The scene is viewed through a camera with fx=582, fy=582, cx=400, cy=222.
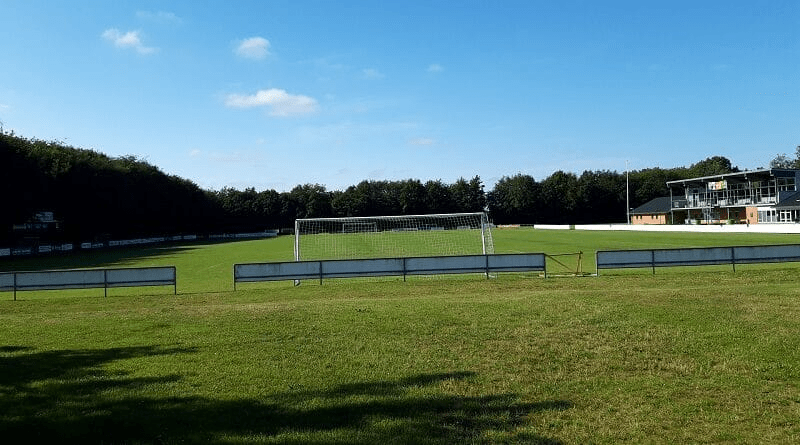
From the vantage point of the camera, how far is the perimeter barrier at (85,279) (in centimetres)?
2020

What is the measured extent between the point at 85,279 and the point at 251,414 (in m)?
17.1

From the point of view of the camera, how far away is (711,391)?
6824 mm

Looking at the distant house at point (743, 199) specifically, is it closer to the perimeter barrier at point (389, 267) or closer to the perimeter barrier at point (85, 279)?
the perimeter barrier at point (389, 267)

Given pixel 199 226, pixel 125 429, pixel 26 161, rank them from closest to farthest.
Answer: pixel 125 429 < pixel 26 161 < pixel 199 226

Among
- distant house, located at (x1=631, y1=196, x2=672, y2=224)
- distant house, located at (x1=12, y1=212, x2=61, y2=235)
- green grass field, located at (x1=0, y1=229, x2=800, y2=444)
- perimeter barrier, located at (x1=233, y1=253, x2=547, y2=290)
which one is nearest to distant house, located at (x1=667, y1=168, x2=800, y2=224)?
distant house, located at (x1=631, y1=196, x2=672, y2=224)

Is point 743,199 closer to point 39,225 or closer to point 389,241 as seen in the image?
point 389,241

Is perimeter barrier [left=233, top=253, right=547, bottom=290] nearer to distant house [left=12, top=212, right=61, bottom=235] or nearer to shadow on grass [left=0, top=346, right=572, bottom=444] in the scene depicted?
shadow on grass [left=0, top=346, right=572, bottom=444]

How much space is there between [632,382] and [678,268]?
18.4m

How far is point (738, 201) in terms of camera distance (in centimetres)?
7650

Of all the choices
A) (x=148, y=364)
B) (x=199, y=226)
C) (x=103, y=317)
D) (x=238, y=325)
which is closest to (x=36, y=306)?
(x=103, y=317)

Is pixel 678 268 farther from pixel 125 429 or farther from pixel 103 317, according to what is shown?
pixel 125 429

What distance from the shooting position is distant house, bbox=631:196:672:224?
9256 cm

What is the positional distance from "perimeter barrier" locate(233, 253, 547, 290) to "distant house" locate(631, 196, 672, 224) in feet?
259

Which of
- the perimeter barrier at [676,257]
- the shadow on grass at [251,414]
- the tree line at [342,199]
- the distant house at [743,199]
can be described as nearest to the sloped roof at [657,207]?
the distant house at [743,199]
